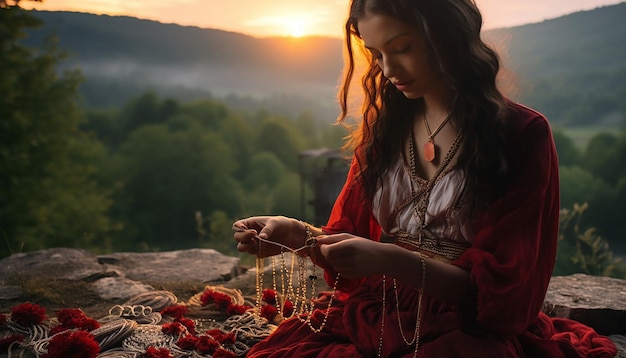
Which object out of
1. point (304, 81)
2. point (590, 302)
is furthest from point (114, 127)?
point (590, 302)

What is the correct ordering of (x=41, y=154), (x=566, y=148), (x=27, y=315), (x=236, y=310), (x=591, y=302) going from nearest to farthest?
(x=27, y=315), (x=591, y=302), (x=236, y=310), (x=566, y=148), (x=41, y=154)

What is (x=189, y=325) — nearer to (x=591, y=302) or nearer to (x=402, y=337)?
(x=402, y=337)

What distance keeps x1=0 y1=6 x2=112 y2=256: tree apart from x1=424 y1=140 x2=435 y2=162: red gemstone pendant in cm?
416

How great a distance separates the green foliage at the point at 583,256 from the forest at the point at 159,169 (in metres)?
0.01

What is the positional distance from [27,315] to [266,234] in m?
1.32

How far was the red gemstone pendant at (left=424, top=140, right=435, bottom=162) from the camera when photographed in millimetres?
2086

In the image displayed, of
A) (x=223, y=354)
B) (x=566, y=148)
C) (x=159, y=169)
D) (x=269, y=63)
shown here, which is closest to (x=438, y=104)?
(x=223, y=354)

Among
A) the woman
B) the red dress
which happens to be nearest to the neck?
the woman

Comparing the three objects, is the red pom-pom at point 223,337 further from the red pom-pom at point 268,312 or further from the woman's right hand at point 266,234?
the woman's right hand at point 266,234

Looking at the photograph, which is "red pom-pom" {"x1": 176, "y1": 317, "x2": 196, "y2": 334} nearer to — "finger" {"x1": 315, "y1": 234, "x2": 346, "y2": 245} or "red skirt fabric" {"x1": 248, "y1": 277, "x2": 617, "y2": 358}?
"red skirt fabric" {"x1": 248, "y1": 277, "x2": 617, "y2": 358}

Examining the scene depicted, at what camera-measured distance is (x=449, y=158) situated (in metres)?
2.05

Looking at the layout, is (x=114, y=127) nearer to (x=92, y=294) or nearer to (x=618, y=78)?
(x=92, y=294)

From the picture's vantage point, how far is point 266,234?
2164mm

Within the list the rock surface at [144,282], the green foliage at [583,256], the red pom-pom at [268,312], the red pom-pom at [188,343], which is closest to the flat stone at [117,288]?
the rock surface at [144,282]
